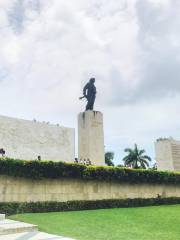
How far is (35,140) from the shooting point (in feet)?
84.8

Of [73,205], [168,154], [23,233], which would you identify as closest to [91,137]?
[73,205]

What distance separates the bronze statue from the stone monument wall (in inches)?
314

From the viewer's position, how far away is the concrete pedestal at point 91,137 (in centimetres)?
1700

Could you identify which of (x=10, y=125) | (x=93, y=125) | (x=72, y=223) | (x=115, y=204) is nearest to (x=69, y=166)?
(x=115, y=204)

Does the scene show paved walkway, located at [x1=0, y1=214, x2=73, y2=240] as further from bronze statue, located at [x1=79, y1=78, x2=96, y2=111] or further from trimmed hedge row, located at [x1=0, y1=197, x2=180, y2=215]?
bronze statue, located at [x1=79, y1=78, x2=96, y2=111]

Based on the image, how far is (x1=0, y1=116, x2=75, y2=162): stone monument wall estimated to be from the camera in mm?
24406

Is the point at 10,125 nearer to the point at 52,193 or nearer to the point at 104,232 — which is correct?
the point at 52,193

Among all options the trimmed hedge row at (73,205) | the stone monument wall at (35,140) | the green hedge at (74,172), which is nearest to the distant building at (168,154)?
the stone monument wall at (35,140)

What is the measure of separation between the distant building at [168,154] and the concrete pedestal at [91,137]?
1106 cm

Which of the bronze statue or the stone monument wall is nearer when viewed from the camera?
the bronze statue

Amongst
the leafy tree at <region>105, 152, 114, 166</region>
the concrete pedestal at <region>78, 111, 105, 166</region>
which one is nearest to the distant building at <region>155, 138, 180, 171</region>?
the concrete pedestal at <region>78, 111, 105, 166</region>

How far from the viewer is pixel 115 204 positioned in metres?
14.6

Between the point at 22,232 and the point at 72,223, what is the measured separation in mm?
1798

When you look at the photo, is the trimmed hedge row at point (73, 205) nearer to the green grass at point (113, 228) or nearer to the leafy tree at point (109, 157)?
the green grass at point (113, 228)
